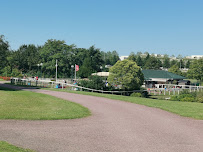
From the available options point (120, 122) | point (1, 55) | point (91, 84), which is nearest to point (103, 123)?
point (120, 122)

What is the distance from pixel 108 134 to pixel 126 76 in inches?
1100

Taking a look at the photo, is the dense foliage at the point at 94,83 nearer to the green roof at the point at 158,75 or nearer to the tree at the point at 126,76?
the tree at the point at 126,76

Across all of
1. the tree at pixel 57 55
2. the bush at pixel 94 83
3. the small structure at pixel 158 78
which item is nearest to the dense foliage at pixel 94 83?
the bush at pixel 94 83

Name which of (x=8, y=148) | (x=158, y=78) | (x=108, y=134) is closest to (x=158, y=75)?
(x=158, y=78)

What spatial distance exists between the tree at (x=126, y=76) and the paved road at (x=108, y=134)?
24.2 metres

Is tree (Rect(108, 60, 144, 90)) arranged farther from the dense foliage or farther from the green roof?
the green roof

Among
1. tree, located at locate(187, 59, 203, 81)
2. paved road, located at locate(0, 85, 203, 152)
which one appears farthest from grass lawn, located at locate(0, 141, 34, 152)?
tree, located at locate(187, 59, 203, 81)

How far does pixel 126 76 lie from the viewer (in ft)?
120

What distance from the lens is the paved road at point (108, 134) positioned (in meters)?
7.48

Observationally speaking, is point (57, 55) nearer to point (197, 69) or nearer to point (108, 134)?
point (197, 69)

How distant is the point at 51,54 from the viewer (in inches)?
3024

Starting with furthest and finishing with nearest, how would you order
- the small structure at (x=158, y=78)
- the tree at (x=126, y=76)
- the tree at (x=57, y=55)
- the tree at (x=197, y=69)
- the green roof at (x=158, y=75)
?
the tree at (x=57, y=55), the tree at (x=197, y=69), the green roof at (x=158, y=75), the small structure at (x=158, y=78), the tree at (x=126, y=76)

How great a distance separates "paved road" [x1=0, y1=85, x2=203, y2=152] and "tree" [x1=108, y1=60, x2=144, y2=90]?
79.4 feet

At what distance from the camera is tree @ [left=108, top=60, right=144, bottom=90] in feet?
121
